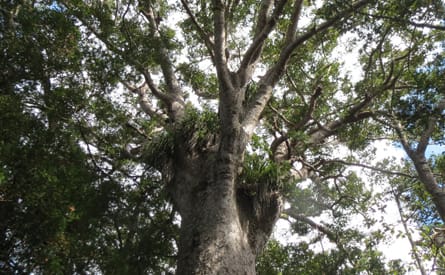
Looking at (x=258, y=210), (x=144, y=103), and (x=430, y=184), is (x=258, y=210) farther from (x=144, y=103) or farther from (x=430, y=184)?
(x=144, y=103)

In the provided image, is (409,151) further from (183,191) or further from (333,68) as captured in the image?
(183,191)

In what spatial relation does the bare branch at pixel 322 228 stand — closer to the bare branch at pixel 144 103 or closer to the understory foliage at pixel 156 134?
the understory foliage at pixel 156 134

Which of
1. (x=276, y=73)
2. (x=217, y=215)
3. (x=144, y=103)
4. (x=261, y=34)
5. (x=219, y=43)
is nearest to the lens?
(x=217, y=215)

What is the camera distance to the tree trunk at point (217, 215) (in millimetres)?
2775

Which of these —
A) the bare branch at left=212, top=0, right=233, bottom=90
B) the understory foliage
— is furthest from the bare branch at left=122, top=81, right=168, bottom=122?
the bare branch at left=212, top=0, right=233, bottom=90

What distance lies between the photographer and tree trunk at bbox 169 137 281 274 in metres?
2.77

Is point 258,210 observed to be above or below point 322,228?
below

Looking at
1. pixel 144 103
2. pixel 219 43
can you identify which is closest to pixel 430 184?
pixel 219 43

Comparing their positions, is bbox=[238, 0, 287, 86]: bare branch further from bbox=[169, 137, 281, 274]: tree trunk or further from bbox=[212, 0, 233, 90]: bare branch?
bbox=[169, 137, 281, 274]: tree trunk

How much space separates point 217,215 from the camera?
3.13 m

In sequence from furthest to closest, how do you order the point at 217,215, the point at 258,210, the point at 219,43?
the point at 219,43 < the point at 258,210 < the point at 217,215

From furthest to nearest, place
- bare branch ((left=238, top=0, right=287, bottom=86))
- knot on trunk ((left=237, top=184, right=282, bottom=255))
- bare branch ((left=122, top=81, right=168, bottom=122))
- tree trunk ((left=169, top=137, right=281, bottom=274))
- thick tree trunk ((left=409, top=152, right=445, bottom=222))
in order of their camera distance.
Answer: bare branch ((left=122, top=81, right=168, bottom=122)), thick tree trunk ((left=409, top=152, right=445, bottom=222)), bare branch ((left=238, top=0, right=287, bottom=86)), knot on trunk ((left=237, top=184, right=282, bottom=255)), tree trunk ((left=169, top=137, right=281, bottom=274))

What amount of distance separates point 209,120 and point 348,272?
14.5 ft

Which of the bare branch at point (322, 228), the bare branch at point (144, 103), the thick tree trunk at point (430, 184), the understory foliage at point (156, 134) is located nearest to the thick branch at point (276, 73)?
the understory foliage at point (156, 134)
